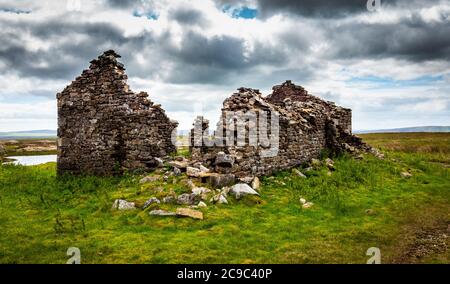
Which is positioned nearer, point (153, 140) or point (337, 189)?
point (337, 189)

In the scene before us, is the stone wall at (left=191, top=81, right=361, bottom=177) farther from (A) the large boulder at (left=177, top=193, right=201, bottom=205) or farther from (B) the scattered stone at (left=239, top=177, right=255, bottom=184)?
(A) the large boulder at (left=177, top=193, right=201, bottom=205)

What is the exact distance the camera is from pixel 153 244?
953cm

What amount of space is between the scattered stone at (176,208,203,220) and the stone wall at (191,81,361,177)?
4.13 m

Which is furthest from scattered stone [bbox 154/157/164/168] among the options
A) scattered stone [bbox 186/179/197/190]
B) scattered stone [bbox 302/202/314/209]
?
scattered stone [bbox 302/202/314/209]

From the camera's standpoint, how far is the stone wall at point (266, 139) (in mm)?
15961

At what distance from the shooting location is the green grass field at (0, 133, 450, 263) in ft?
29.7

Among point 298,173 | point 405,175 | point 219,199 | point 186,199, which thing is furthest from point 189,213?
point 405,175

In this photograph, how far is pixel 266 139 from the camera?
17000 millimetres

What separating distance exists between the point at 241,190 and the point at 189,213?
2734 millimetres

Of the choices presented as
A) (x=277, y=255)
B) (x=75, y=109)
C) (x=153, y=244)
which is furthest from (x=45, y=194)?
(x=277, y=255)

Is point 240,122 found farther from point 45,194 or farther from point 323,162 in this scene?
point 45,194

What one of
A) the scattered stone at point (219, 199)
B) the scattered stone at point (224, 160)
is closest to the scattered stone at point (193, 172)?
the scattered stone at point (224, 160)

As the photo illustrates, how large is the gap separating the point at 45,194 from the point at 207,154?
709 centimetres
